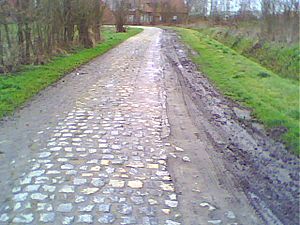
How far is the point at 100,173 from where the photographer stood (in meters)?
4.92

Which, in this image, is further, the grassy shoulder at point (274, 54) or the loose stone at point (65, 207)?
the grassy shoulder at point (274, 54)

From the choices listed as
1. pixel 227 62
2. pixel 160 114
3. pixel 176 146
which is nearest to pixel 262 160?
pixel 176 146

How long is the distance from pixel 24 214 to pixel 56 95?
613 centimetres

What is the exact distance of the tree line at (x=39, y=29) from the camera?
38.0 ft

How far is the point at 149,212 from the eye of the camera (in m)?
3.98

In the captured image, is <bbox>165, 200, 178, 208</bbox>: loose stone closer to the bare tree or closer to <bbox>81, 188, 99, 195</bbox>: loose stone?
<bbox>81, 188, 99, 195</bbox>: loose stone

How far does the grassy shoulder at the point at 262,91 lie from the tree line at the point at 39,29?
6787 mm

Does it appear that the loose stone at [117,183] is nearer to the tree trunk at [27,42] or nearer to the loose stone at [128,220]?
the loose stone at [128,220]

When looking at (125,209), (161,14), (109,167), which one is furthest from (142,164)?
(161,14)

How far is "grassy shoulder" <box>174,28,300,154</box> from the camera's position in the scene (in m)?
6.99

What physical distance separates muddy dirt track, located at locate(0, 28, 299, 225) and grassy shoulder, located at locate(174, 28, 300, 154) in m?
0.38

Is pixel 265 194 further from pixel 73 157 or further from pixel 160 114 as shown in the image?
pixel 160 114

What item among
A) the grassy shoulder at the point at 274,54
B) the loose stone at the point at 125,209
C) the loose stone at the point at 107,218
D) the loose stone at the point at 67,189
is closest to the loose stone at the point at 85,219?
the loose stone at the point at 107,218

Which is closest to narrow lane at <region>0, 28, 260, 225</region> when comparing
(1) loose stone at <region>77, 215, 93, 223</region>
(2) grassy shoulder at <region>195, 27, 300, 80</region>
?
(1) loose stone at <region>77, 215, 93, 223</region>
